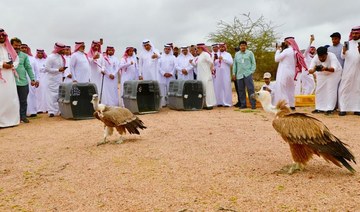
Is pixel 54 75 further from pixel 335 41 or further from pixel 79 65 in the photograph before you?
pixel 335 41

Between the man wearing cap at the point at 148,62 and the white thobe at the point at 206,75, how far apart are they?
4.63ft

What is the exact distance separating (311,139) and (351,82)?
5.50 meters

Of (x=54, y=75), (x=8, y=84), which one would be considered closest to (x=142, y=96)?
(x=54, y=75)

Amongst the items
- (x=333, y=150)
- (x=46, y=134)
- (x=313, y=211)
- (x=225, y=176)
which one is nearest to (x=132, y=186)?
(x=225, y=176)


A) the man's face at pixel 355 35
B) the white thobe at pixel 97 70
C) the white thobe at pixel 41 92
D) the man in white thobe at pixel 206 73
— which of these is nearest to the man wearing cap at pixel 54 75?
the white thobe at pixel 41 92

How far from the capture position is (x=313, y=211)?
271 centimetres

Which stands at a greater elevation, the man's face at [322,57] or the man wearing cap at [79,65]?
the man wearing cap at [79,65]

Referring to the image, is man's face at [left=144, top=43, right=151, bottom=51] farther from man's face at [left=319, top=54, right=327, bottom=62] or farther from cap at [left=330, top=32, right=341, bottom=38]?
cap at [left=330, top=32, right=341, bottom=38]

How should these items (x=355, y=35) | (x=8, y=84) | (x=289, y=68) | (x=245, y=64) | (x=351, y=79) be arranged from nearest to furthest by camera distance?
1. (x=8, y=84)
2. (x=355, y=35)
3. (x=351, y=79)
4. (x=289, y=68)
5. (x=245, y=64)

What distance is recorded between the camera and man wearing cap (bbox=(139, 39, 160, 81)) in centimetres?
1104

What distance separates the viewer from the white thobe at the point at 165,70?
11.3 metres

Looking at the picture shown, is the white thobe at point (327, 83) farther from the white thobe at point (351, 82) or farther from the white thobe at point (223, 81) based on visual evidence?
the white thobe at point (223, 81)

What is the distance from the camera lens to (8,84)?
7.90 meters

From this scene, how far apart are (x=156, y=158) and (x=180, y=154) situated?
361mm
